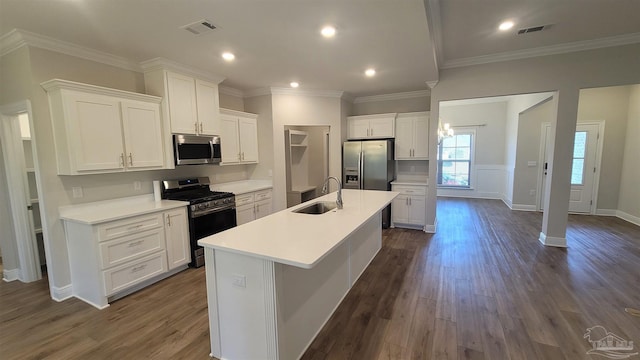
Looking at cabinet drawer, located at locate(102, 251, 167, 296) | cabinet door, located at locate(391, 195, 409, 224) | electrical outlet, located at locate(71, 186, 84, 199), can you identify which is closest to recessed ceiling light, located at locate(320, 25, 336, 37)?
cabinet drawer, located at locate(102, 251, 167, 296)

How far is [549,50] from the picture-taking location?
12.3 ft

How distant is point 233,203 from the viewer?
392 cm

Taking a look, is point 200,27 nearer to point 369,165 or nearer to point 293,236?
point 293,236

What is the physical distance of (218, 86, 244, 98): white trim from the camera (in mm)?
4657

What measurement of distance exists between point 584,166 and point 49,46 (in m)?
9.20

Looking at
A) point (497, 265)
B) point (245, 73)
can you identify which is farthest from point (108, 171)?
point (497, 265)

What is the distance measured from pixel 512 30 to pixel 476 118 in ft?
17.4

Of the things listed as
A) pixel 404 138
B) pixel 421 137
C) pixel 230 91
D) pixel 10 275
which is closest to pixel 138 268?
pixel 10 275


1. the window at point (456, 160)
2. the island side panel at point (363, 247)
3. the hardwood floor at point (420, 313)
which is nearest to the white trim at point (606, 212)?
the hardwood floor at point (420, 313)

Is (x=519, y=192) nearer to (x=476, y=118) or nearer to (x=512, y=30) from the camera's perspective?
(x=476, y=118)

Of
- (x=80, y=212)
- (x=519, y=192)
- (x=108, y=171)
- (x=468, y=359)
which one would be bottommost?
(x=468, y=359)

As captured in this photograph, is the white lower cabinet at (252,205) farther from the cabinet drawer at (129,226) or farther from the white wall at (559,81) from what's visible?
the white wall at (559,81)

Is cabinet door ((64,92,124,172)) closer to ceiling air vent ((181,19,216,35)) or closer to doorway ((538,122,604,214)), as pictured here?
ceiling air vent ((181,19,216,35))

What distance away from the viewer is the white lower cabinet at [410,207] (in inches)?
196
